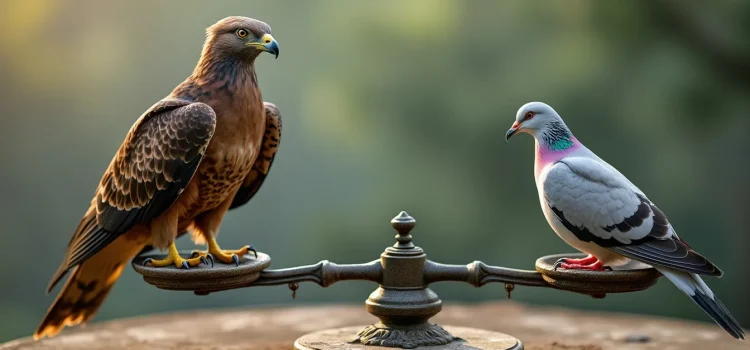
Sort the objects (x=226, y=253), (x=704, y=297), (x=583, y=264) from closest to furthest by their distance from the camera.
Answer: (x=704, y=297), (x=583, y=264), (x=226, y=253)

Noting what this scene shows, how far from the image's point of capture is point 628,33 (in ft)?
17.3

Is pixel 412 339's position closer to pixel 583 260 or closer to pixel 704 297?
pixel 583 260

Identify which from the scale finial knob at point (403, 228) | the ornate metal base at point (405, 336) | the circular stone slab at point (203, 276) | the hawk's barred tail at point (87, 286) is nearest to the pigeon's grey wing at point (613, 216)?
the scale finial knob at point (403, 228)

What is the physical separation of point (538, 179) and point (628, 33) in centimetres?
282

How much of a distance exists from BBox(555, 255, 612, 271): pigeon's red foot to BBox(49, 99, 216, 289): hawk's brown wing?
1.16 meters

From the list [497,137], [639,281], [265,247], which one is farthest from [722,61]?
[265,247]

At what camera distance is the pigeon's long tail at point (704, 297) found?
2.44 meters

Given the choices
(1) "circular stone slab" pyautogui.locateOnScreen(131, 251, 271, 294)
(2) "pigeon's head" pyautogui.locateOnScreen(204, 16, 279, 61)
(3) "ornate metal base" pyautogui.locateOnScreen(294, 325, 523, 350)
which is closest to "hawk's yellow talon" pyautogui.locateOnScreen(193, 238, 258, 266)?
(1) "circular stone slab" pyautogui.locateOnScreen(131, 251, 271, 294)

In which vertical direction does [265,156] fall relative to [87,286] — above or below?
above

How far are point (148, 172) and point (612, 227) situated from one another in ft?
4.79

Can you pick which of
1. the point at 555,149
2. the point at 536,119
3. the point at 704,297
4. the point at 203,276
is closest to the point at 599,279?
the point at 704,297

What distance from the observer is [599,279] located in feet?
8.29

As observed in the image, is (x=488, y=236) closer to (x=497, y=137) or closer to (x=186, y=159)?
(x=497, y=137)

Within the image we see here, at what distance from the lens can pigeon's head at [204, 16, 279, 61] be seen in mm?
2920
